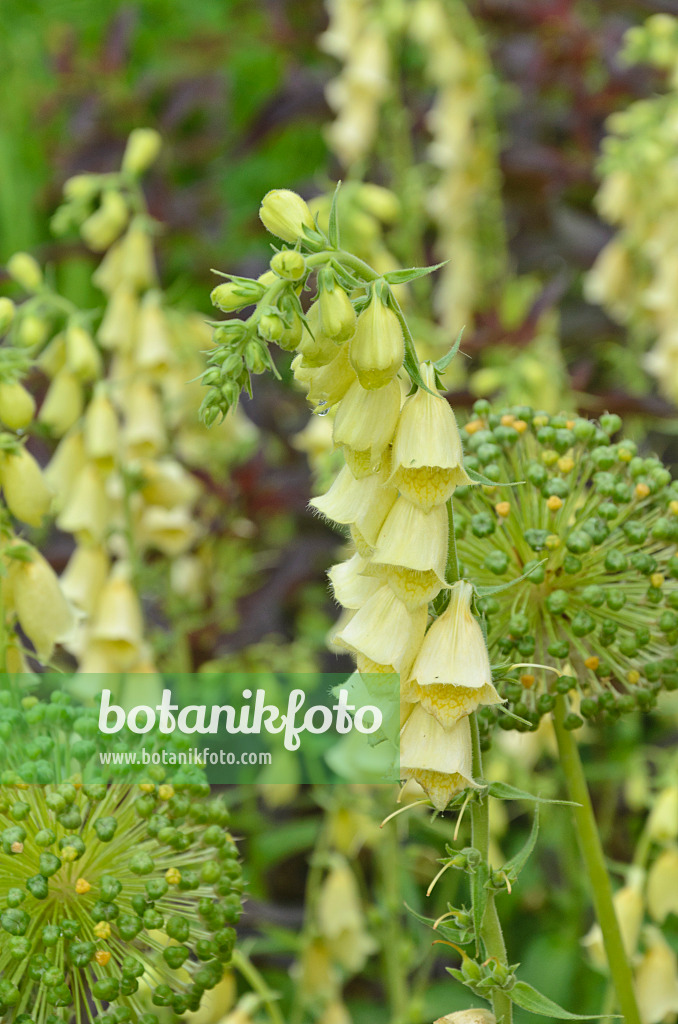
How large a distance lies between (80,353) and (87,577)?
38cm

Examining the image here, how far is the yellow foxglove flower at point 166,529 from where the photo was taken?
1972mm

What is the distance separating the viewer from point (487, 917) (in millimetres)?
877

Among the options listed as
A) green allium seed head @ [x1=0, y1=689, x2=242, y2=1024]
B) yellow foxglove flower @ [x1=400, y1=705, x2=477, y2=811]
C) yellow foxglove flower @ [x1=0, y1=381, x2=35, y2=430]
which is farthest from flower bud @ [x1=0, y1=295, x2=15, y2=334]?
yellow foxglove flower @ [x1=400, y1=705, x2=477, y2=811]

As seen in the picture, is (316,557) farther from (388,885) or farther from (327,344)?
(327,344)

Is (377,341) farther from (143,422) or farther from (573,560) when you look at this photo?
(143,422)

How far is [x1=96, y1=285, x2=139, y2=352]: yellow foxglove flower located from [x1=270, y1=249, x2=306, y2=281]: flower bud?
1.17 m

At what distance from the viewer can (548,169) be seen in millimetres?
2936

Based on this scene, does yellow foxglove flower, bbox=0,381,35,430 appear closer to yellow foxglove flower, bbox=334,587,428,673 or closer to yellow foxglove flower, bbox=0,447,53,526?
yellow foxglove flower, bbox=0,447,53,526

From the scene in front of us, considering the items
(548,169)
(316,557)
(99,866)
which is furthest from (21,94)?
(99,866)

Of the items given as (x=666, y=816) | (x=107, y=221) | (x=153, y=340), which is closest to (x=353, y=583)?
(x=666, y=816)

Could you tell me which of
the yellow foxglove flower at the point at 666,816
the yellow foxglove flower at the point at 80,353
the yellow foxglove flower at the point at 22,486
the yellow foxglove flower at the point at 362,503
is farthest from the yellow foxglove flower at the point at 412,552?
the yellow foxglove flower at the point at 80,353

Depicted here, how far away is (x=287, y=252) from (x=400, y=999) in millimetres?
1165

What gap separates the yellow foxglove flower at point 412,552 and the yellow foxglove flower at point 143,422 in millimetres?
1039

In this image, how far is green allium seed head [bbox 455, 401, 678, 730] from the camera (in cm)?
106
